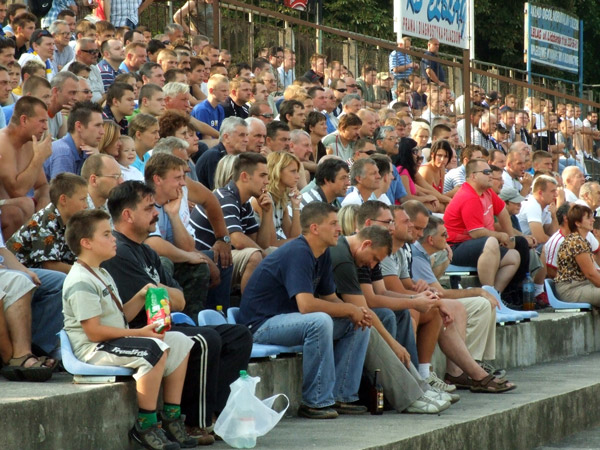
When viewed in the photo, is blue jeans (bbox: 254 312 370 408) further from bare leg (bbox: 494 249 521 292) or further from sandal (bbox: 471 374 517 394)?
bare leg (bbox: 494 249 521 292)

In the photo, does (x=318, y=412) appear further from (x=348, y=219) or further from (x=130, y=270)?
(x=348, y=219)

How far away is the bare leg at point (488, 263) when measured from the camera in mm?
11359

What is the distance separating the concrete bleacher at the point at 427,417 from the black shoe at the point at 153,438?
0.08m

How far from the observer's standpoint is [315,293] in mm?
7691

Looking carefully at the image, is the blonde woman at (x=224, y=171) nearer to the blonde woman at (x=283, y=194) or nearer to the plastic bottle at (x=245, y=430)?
the blonde woman at (x=283, y=194)

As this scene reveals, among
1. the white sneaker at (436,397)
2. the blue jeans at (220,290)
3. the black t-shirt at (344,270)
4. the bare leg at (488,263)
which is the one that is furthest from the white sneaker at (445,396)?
the bare leg at (488,263)

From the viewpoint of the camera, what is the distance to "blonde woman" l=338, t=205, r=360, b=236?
8.63 meters

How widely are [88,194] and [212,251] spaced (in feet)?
4.27

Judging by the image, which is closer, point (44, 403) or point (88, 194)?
point (44, 403)

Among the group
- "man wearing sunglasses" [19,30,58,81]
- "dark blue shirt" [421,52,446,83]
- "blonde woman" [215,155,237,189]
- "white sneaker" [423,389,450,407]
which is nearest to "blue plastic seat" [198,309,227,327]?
"white sneaker" [423,389,450,407]

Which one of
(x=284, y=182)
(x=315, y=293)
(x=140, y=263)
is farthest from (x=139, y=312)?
(x=284, y=182)

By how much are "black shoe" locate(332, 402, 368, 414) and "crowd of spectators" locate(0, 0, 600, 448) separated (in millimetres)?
10

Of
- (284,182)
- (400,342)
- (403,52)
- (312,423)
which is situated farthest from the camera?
(403,52)

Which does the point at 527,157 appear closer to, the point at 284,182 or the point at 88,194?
the point at 284,182
